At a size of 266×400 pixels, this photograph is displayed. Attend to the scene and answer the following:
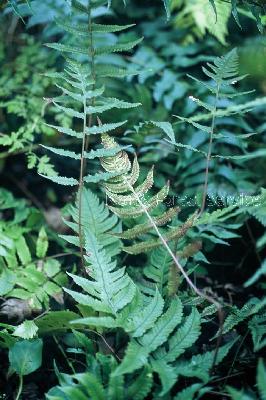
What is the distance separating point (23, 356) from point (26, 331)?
0.09 metres

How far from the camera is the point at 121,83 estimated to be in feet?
9.09

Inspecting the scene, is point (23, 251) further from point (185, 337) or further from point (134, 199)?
point (185, 337)

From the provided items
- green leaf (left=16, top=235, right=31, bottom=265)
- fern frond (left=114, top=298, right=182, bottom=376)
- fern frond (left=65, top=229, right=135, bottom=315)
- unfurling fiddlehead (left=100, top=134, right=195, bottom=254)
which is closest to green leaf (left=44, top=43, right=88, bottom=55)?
unfurling fiddlehead (left=100, top=134, right=195, bottom=254)

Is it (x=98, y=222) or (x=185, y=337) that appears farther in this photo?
(x=98, y=222)

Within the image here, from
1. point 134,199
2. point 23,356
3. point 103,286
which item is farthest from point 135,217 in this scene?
point 23,356

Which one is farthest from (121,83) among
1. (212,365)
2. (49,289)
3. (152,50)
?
(212,365)

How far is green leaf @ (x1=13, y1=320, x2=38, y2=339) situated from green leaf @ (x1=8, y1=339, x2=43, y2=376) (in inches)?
1.1

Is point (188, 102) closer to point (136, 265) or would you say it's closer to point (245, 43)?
point (245, 43)

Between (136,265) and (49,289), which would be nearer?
(49,289)

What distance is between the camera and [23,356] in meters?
1.55

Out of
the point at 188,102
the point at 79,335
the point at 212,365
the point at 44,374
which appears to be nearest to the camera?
the point at 212,365

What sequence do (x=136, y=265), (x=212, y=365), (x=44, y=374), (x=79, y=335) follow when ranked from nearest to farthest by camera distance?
(x=212, y=365) → (x=79, y=335) → (x=44, y=374) → (x=136, y=265)

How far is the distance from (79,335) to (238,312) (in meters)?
0.57

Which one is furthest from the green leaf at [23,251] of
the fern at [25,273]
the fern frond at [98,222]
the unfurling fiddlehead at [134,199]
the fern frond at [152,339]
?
the fern frond at [152,339]
